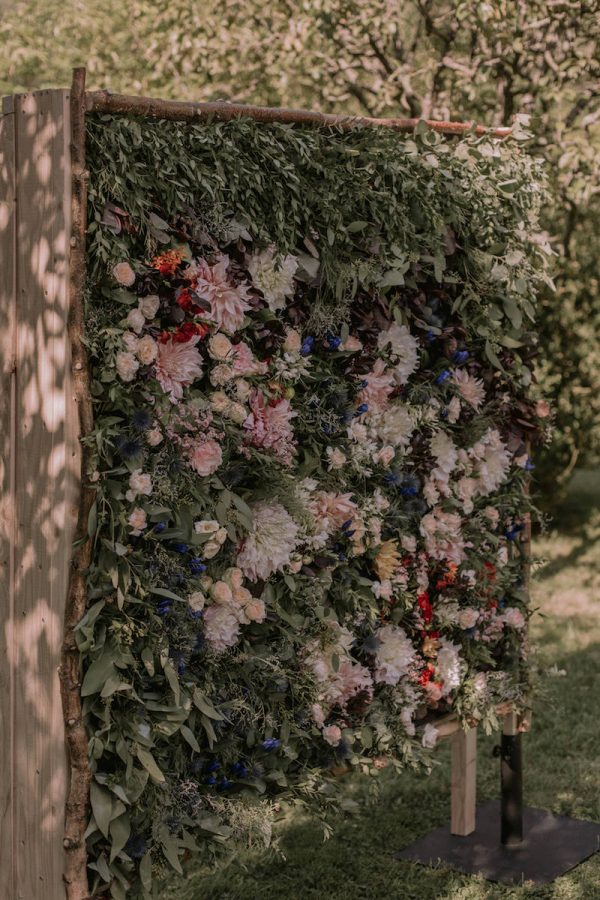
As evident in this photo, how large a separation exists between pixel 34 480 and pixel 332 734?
45.5 inches

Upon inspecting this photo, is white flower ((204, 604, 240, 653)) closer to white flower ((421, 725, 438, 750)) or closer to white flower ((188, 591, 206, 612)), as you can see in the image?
white flower ((188, 591, 206, 612))

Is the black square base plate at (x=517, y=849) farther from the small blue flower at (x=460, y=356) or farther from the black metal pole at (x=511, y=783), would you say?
the small blue flower at (x=460, y=356)

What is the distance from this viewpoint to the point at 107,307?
254 centimetres

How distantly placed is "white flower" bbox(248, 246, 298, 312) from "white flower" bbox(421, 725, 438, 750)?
1.46 m

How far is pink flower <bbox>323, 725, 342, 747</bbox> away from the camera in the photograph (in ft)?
10.4

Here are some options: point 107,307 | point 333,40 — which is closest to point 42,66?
point 333,40

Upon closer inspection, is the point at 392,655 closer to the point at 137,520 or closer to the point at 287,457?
the point at 287,457

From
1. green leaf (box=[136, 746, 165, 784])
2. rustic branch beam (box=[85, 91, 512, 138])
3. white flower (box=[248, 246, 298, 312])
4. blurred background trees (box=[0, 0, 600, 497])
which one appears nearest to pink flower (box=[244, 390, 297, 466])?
white flower (box=[248, 246, 298, 312])

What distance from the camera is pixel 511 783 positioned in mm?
4285

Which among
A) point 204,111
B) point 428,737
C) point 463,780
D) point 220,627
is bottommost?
point 463,780

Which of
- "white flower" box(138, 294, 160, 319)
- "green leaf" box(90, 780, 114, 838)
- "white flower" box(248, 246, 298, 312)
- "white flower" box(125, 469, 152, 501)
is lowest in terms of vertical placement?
"green leaf" box(90, 780, 114, 838)

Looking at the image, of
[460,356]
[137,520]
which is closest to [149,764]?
[137,520]

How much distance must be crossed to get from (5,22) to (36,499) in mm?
6922

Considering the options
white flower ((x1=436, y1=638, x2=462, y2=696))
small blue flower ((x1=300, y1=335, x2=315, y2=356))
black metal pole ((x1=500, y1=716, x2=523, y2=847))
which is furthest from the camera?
black metal pole ((x1=500, y1=716, x2=523, y2=847))
